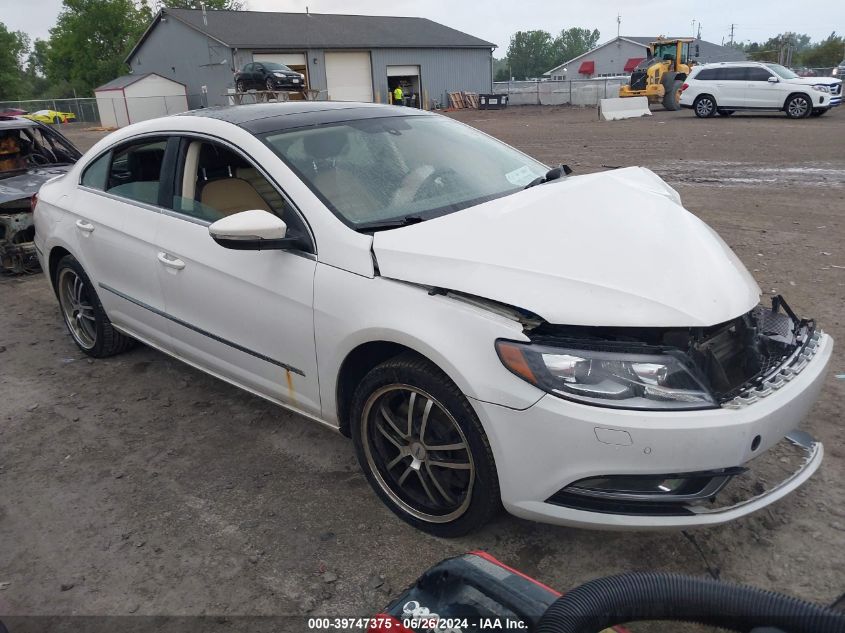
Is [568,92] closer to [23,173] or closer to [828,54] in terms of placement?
[828,54]

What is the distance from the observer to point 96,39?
6475 cm

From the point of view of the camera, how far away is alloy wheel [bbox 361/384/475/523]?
259 cm

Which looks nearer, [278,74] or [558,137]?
[558,137]

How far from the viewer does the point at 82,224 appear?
170 inches

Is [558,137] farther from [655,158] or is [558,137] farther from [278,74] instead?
[278,74]

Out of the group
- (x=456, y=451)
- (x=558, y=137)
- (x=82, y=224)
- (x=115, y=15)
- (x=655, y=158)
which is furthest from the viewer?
(x=115, y=15)

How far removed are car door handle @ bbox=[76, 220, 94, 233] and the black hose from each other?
12.7ft

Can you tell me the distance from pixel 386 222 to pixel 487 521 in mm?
1319

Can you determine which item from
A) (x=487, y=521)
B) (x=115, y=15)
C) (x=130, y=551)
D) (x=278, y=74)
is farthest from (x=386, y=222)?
(x=115, y=15)

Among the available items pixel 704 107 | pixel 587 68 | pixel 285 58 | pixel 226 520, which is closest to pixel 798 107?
pixel 704 107

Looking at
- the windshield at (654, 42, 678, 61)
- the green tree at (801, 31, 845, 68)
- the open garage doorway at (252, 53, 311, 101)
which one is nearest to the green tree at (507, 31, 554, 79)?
the green tree at (801, 31, 845, 68)

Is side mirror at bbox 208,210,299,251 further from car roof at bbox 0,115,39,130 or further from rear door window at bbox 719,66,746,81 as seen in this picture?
rear door window at bbox 719,66,746,81

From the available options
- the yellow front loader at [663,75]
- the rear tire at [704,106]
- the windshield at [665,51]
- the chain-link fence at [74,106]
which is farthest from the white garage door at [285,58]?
the rear tire at [704,106]

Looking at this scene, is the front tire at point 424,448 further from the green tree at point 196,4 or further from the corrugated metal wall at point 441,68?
the green tree at point 196,4
